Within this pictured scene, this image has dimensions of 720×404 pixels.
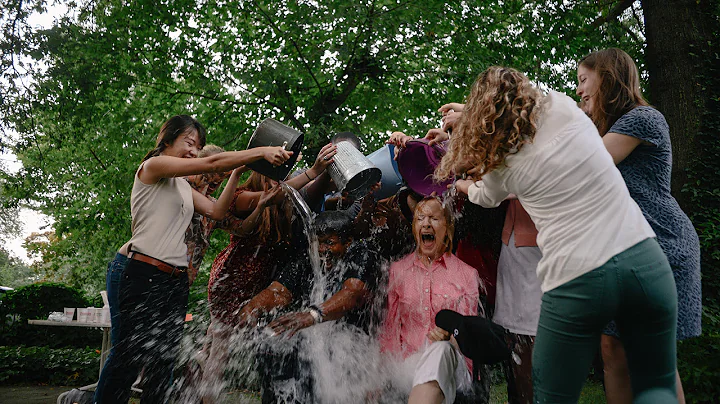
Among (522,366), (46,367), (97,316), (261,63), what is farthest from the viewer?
(46,367)

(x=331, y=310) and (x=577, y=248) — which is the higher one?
(x=577, y=248)

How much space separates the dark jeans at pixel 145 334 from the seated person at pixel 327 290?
1.41 ft

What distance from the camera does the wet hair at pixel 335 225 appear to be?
10.4 ft

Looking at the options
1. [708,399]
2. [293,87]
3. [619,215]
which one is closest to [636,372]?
[619,215]

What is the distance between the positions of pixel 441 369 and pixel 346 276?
824 millimetres

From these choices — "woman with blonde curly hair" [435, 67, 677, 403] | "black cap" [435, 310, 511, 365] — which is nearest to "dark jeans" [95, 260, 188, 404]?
"black cap" [435, 310, 511, 365]

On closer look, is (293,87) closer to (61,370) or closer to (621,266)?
(61,370)

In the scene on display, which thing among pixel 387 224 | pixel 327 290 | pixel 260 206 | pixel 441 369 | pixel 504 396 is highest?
pixel 260 206

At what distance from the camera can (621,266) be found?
1579 millimetres

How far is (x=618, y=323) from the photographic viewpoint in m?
1.68

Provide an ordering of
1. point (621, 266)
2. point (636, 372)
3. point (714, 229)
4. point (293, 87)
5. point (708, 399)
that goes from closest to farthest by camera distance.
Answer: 1. point (621, 266)
2. point (636, 372)
3. point (708, 399)
4. point (714, 229)
5. point (293, 87)

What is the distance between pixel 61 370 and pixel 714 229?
9184mm

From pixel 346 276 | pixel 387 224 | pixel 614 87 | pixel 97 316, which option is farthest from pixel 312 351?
pixel 97 316

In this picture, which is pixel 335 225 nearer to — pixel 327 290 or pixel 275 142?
pixel 327 290
